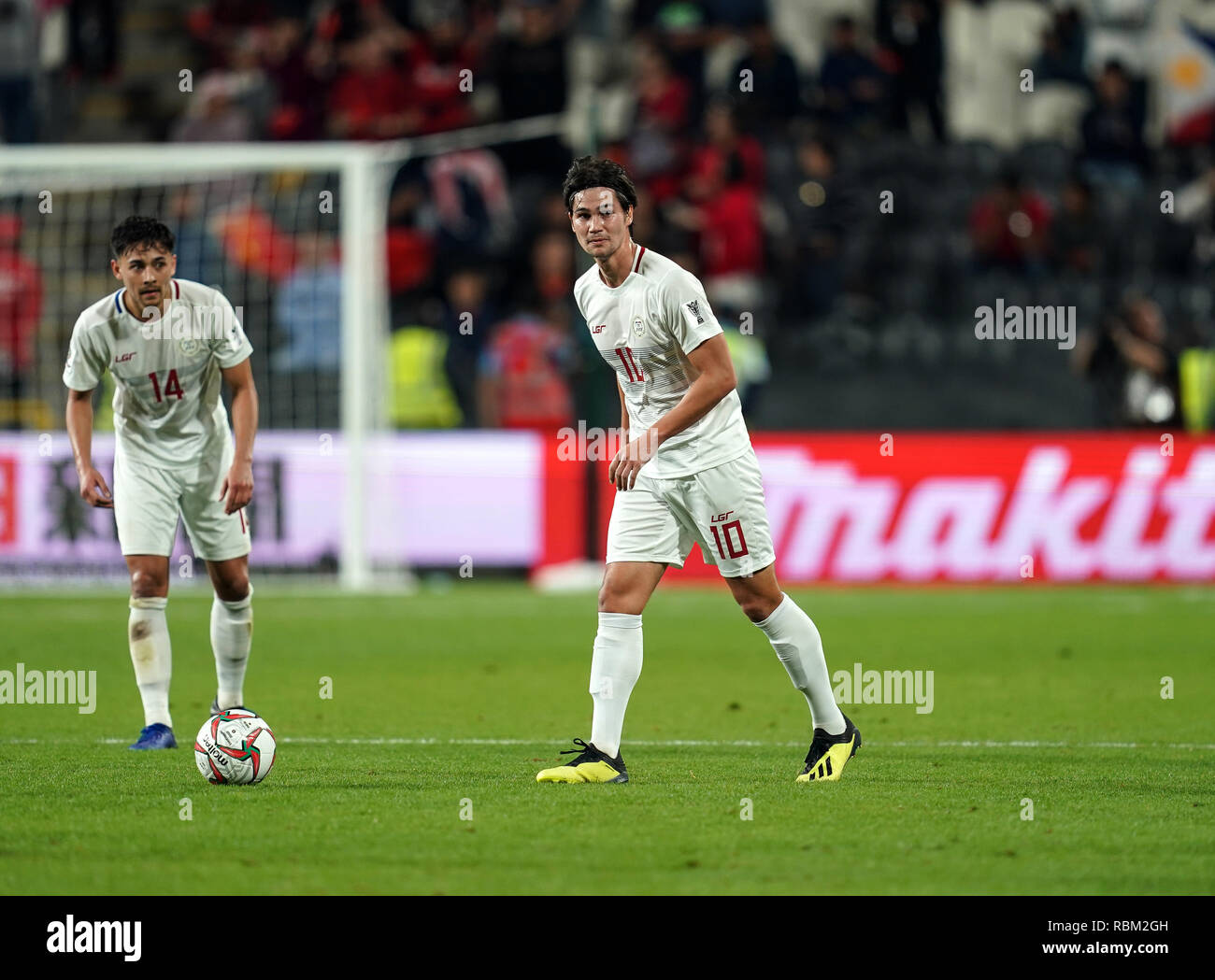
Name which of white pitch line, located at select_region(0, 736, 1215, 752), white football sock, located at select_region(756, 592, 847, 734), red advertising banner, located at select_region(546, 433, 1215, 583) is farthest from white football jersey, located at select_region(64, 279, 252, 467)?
red advertising banner, located at select_region(546, 433, 1215, 583)

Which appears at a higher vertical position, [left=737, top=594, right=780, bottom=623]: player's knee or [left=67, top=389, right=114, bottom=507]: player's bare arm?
[left=67, top=389, right=114, bottom=507]: player's bare arm

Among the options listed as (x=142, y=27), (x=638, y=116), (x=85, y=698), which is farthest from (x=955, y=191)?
(x=85, y=698)

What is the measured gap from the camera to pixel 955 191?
2019 cm

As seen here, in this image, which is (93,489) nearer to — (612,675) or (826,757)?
(612,675)

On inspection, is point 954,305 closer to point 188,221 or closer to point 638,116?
point 638,116

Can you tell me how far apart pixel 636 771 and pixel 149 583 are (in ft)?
7.39

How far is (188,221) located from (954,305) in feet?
24.3

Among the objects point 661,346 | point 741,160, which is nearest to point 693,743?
point 661,346

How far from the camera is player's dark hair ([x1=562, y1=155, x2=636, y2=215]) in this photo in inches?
270

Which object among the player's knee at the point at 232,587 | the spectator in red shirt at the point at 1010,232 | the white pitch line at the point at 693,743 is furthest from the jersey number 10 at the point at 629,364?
the spectator in red shirt at the point at 1010,232

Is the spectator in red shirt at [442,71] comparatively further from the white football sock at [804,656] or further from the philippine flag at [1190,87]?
the white football sock at [804,656]

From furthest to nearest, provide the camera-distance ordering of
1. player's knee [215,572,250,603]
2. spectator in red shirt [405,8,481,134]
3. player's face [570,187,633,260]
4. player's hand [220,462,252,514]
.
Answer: spectator in red shirt [405,8,481,134]
player's knee [215,572,250,603]
player's hand [220,462,252,514]
player's face [570,187,633,260]

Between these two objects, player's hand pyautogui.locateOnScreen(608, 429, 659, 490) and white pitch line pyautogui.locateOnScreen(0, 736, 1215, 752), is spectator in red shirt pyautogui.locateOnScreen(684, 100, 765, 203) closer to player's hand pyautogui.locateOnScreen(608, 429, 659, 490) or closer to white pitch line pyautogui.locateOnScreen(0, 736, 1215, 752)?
white pitch line pyautogui.locateOnScreen(0, 736, 1215, 752)

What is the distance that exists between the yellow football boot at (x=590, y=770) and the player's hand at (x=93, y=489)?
2265mm
